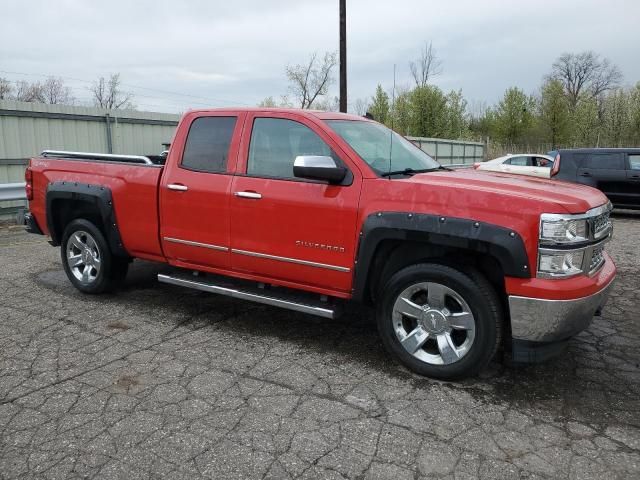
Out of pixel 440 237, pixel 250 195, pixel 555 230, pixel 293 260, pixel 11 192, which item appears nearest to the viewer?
pixel 555 230

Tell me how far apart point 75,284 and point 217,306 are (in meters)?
1.60

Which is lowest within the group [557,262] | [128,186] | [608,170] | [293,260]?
[293,260]

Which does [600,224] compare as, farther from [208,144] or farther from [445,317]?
[208,144]

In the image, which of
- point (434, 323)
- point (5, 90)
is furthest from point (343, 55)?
point (5, 90)

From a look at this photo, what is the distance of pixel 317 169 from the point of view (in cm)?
386

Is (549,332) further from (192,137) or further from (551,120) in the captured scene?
(551,120)

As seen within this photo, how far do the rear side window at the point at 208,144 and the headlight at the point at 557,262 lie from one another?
262 cm

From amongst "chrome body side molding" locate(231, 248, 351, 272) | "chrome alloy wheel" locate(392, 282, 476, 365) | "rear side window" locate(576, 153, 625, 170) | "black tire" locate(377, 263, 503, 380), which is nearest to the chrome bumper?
"black tire" locate(377, 263, 503, 380)

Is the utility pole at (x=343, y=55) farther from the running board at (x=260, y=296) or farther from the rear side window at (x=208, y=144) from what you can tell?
the running board at (x=260, y=296)

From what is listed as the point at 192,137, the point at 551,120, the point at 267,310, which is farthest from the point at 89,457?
the point at 551,120

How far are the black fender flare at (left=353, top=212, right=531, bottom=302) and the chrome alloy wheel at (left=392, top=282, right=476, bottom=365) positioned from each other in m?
0.32

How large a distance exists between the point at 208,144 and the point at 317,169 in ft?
4.63

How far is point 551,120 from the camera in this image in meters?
34.4

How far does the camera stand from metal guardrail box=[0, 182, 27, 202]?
9773 mm
